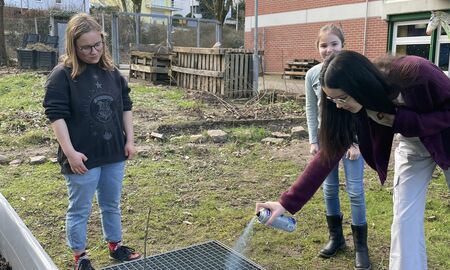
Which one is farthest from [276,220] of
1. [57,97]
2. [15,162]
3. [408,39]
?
[408,39]

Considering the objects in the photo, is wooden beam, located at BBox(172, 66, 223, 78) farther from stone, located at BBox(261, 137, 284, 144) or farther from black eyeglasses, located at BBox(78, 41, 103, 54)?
black eyeglasses, located at BBox(78, 41, 103, 54)

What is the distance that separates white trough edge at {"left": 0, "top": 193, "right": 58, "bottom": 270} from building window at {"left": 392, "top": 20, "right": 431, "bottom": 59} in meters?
13.0

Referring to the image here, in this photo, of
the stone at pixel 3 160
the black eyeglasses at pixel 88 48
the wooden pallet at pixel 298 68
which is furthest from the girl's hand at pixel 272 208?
the wooden pallet at pixel 298 68

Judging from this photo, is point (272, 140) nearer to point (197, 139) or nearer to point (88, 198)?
point (197, 139)

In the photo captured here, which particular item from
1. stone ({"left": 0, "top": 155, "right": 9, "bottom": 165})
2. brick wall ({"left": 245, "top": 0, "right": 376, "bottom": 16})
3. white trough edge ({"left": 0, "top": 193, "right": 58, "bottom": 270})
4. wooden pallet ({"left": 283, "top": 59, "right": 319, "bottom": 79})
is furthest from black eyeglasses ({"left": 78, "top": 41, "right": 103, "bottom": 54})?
brick wall ({"left": 245, "top": 0, "right": 376, "bottom": 16})

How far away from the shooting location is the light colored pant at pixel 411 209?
235 centimetres

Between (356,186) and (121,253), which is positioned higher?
(356,186)

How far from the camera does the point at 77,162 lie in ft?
9.47

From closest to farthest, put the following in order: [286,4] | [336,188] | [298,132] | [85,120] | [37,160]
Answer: [85,120] → [336,188] → [37,160] → [298,132] → [286,4]

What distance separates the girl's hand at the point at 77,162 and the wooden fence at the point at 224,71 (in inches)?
372

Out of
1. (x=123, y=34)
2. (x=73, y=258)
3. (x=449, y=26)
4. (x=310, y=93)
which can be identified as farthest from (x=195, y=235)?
(x=123, y=34)

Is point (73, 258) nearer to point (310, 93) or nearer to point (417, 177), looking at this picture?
point (310, 93)

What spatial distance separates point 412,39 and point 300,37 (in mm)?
5236

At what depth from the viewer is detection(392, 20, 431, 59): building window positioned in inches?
527
